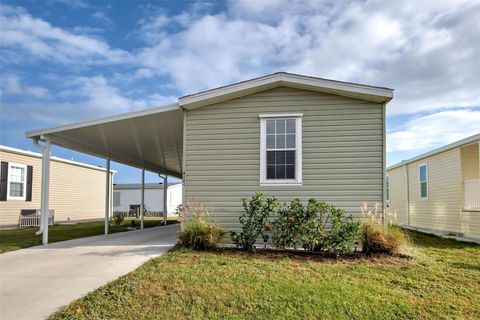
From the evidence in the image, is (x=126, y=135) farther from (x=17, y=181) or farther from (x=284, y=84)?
(x=17, y=181)

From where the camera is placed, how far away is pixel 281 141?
26.3 feet

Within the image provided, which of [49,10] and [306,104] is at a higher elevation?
[49,10]

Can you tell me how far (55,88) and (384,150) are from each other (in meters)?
18.9

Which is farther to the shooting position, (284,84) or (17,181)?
(17,181)

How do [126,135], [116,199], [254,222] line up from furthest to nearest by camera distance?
[116,199] < [126,135] < [254,222]

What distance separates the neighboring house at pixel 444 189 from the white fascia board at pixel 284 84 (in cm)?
439

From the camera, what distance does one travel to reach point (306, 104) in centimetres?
801

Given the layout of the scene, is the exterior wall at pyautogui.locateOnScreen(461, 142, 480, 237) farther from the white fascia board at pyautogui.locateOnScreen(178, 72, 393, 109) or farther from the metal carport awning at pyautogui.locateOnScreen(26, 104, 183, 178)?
the metal carport awning at pyautogui.locateOnScreen(26, 104, 183, 178)

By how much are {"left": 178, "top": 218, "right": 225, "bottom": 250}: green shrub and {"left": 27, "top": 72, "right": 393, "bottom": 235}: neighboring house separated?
2.43ft

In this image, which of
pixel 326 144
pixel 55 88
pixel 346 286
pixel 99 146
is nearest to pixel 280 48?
pixel 326 144

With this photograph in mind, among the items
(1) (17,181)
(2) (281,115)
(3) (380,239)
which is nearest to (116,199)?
(1) (17,181)

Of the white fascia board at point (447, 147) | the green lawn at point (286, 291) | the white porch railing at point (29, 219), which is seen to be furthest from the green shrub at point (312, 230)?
the white porch railing at point (29, 219)

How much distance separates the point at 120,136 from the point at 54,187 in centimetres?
1073

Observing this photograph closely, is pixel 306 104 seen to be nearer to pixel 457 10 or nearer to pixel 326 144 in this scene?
pixel 326 144
